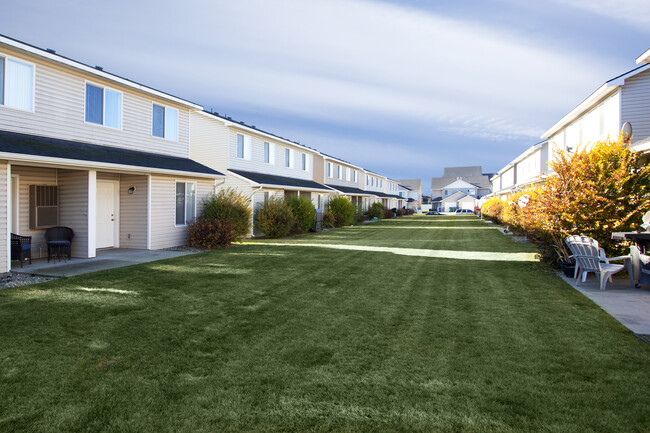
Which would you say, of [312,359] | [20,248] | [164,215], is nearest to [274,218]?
[164,215]

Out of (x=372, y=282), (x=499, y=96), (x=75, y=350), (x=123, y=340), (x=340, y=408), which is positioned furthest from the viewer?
(x=499, y=96)

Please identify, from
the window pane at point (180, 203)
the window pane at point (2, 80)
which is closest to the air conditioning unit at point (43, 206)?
the window pane at point (2, 80)

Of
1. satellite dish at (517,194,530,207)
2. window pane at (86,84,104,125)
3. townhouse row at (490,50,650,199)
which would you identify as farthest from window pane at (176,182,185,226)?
satellite dish at (517,194,530,207)

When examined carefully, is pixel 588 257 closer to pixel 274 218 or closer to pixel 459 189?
pixel 274 218

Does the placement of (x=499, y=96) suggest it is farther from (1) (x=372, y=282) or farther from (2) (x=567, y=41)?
(1) (x=372, y=282)

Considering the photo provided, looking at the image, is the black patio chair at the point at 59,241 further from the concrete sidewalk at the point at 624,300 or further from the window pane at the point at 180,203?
the concrete sidewalk at the point at 624,300

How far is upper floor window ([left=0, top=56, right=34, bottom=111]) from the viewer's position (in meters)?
10.6

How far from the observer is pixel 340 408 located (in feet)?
12.3

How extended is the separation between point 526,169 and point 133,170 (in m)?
34.2

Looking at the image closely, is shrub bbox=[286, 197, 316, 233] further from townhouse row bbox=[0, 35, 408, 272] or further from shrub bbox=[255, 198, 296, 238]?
townhouse row bbox=[0, 35, 408, 272]

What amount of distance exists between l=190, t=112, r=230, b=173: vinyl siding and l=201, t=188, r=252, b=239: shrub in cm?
269

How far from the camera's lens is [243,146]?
22641mm

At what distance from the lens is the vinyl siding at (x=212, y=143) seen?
2075cm

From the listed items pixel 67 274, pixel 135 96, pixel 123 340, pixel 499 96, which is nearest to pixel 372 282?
pixel 123 340
